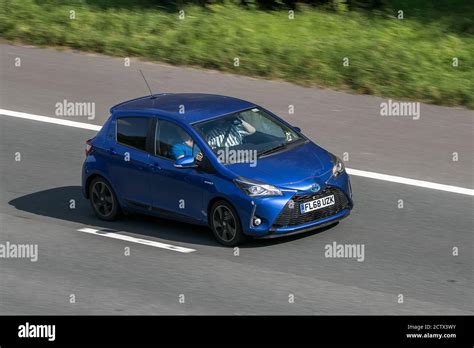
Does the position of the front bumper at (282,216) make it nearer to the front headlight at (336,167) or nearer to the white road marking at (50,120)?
the front headlight at (336,167)

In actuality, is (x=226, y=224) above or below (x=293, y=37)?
below

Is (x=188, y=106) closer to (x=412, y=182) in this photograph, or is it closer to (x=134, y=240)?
(x=134, y=240)

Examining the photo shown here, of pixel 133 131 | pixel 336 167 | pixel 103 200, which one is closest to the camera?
pixel 336 167

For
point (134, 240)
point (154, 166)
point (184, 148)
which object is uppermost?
point (184, 148)

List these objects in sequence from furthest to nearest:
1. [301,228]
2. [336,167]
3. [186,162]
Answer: [336,167]
[186,162]
[301,228]

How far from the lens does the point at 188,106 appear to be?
1412cm

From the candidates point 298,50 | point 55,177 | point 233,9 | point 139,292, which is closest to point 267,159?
point 139,292

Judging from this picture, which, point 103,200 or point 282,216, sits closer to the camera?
point 282,216

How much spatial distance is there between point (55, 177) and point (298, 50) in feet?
18.3

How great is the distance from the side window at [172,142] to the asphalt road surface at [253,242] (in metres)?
0.99

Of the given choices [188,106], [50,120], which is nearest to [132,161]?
[188,106]

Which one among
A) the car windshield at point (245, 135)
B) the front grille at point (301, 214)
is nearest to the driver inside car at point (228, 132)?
the car windshield at point (245, 135)

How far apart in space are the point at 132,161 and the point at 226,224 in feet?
5.39

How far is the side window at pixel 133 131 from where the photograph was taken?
46.3ft
